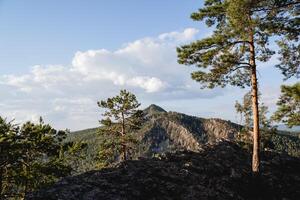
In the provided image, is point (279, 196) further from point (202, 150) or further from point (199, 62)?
point (199, 62)

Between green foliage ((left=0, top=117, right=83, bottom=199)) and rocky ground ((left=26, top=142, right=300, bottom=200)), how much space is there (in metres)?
4.25

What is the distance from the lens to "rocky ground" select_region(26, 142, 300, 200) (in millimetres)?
17078

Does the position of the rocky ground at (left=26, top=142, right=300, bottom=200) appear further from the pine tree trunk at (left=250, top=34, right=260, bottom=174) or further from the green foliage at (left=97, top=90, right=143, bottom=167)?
the green foliage at (left=97, top=90, right=143, bottom=167)

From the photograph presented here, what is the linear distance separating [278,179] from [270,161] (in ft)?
12.8

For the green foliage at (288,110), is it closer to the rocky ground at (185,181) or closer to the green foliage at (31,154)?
the rocky ground at (185,181)

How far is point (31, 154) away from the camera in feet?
76.5

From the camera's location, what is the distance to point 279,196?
20.2 meters

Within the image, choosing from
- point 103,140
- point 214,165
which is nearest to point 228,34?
point 214,165

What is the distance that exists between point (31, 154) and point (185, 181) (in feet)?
33.2

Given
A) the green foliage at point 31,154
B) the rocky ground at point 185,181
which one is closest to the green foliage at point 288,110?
the rocky ground at point 185,181

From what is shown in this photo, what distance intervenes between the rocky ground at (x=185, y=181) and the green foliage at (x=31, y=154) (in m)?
4.25

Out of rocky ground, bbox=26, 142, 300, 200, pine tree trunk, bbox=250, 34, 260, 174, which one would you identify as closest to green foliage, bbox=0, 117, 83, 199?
rocky ground, bbox=26, 142, 300, 200

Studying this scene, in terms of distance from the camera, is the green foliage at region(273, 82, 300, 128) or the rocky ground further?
the green foliage at region(273, 82, 300, 128)

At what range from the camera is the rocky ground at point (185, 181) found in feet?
56.0
